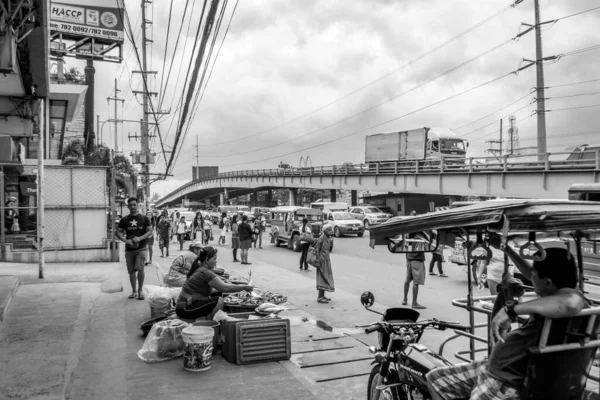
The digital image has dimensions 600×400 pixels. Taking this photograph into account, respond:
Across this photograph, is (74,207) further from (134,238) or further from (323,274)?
(323,274)

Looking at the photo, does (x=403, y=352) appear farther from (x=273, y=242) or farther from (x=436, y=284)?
(x=273, y=242)

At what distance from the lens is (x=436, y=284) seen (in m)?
12.8

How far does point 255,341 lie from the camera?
604 centimetres

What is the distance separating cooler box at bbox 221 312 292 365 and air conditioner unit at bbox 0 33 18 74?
17.1ft

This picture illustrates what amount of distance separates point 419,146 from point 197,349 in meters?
36.4

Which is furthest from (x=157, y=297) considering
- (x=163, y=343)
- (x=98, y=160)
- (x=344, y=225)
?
(x=98, y=160)

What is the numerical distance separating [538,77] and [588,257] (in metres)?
25.8

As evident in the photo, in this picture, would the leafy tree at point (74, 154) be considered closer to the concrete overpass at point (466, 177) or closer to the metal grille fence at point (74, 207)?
the metal grille fence at point (74, 207)

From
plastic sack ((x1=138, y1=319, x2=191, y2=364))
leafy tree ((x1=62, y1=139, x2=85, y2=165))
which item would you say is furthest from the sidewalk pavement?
leafy tree ((x1=62, y1=139, x2=85, y2=165))

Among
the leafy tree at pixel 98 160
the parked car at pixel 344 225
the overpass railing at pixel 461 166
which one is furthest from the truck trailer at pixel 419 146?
the leafy tree at pixel 98 160

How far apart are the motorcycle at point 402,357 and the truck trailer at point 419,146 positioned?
109 ft

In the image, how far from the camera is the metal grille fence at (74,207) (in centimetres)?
1415

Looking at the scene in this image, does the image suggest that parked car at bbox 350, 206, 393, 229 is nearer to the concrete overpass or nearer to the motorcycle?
the concrete overpass

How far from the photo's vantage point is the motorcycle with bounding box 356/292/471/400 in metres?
3.81
